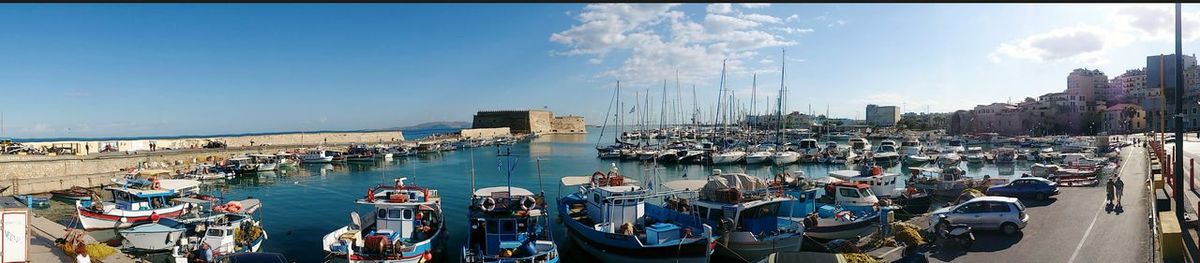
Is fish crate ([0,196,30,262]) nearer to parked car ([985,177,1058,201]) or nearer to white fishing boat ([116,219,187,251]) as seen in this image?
white fishing boat ([116,219,187,251])

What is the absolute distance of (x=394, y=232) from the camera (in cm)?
1521

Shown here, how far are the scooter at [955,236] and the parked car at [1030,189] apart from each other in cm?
841

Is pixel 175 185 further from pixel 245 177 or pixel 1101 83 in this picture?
pixel 1101 83

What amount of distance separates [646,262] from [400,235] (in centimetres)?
636

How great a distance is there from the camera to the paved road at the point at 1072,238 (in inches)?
445

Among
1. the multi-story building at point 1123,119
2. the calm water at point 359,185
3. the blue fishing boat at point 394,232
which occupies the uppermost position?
the multi-story building at point 1123,119

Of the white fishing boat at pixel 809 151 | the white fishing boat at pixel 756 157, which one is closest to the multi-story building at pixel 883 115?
the white fishing boat at pixel 809 151

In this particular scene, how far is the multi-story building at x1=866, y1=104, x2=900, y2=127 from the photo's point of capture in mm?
144875

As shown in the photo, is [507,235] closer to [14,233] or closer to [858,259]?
[858,259]

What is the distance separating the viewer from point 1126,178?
24.3 m

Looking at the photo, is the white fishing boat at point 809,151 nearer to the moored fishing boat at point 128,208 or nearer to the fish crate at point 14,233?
the moored fishing boat at point 128,208

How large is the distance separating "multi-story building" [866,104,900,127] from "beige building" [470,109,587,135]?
7591 centimetres

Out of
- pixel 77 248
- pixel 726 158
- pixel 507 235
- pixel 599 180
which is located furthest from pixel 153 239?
pixel 726 158

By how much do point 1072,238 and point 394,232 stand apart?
49.7 ft
